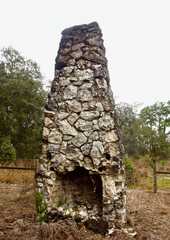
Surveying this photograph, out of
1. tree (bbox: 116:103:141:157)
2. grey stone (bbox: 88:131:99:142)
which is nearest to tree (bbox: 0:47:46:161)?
tree (bbox: 116:103:141:157)

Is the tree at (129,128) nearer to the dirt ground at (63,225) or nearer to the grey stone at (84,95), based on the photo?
the dirt ground at (63,225)

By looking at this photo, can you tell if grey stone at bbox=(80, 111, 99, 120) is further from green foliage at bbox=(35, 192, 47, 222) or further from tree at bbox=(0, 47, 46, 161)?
tree at bbox=(0, 47, 46, 161)

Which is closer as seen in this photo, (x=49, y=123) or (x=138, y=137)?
(x=49, y=123)

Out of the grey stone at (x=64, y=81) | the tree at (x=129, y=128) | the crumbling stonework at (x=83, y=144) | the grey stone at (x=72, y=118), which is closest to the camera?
the crumbling stonework at (x=83, y=144)

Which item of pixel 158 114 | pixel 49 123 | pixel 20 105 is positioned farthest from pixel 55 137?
pixel 158 114

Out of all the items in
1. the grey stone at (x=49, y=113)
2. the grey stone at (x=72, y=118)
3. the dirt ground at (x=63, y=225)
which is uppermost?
the grey stone at (x=49, y=113)

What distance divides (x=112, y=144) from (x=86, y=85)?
1353 millimetres

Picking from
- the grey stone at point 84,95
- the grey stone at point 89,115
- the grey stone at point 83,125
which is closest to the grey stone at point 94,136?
the grey stone at point 83,125

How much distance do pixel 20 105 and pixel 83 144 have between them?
11529mm

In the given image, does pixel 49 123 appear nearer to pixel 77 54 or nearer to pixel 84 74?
pixel 84 74

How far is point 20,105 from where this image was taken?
13695 millimetres

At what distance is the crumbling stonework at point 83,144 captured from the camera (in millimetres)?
3271

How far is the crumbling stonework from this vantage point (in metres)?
3.27

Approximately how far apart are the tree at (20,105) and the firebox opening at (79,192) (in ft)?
33.7
